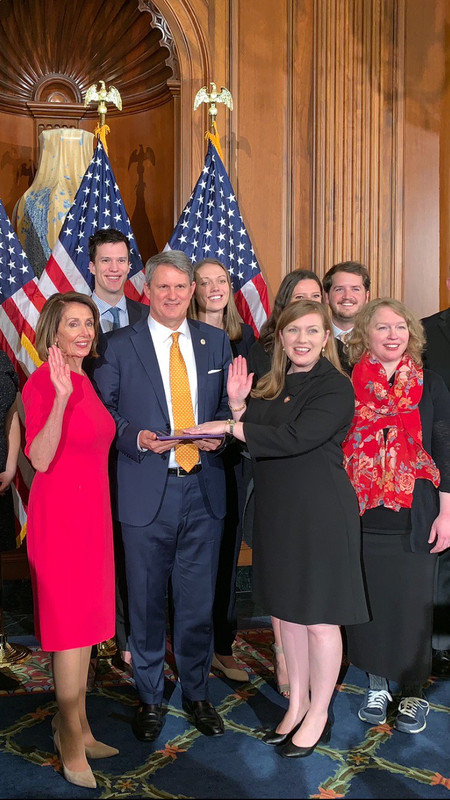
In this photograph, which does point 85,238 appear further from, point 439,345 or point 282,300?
point 439,345

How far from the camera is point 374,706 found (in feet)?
11.3

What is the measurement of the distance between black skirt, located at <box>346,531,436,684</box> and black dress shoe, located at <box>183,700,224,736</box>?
661 millimetres

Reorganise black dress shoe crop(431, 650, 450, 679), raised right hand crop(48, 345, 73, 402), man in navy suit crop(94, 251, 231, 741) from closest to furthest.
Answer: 1. raised right hand crop(48, 345, 73, 402)
2. man in navy suit crop(94, 251, 231, 741)
3. black dress shoe crop(431, 650, 450, 679)

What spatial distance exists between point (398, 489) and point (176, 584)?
95 cm

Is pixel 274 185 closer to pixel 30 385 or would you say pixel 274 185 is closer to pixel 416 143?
pixel 416 143

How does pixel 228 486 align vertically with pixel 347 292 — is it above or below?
below

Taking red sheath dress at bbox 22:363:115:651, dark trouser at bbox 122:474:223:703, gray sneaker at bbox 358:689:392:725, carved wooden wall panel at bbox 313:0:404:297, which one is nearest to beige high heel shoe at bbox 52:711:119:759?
dark trouser at bbox 122:474:223:703

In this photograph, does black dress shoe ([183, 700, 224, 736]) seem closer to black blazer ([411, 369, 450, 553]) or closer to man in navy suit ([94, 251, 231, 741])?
man in navy suit ([94, 251, 231, 741])

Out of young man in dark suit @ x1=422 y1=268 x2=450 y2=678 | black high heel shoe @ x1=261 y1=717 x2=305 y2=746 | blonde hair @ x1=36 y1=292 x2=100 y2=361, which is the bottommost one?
black high heel shoe @ x1=261 y1=717 x2=305 y2=746

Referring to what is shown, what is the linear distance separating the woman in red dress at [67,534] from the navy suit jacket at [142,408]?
0.76 ft

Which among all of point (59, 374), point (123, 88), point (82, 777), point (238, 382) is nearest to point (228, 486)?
point (238, 382)

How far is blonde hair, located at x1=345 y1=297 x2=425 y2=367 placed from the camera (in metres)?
3.33

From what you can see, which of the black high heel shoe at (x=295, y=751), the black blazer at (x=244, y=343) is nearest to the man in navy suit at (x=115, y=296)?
the black blazer at (x=244, y=343)

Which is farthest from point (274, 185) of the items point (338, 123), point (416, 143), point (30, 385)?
point (30, 385)
